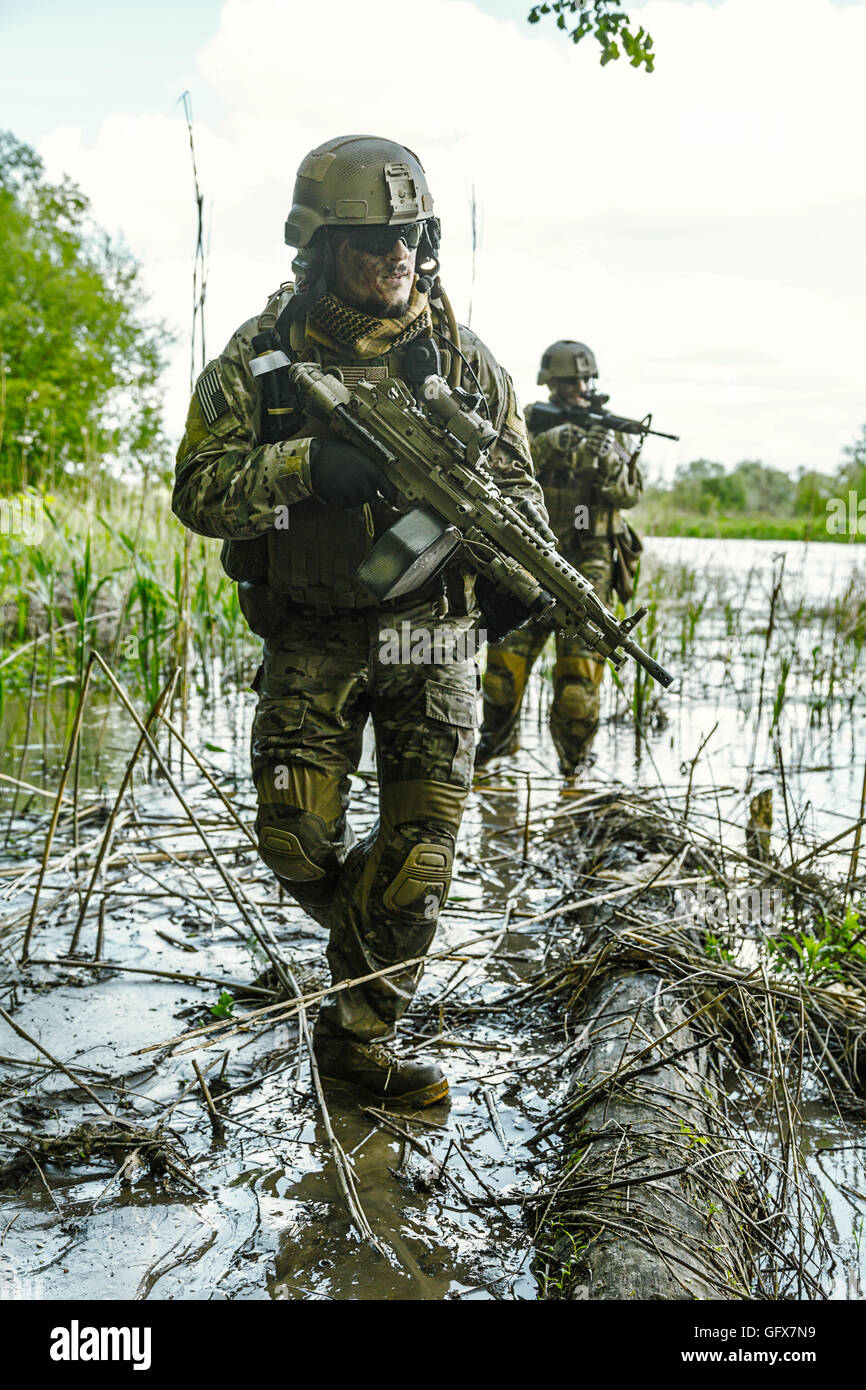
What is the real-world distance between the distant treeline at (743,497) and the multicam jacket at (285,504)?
4.42 feet

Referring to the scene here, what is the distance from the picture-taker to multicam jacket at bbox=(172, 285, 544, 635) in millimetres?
2303

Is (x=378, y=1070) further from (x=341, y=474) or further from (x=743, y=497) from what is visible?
(x=743, y=497)

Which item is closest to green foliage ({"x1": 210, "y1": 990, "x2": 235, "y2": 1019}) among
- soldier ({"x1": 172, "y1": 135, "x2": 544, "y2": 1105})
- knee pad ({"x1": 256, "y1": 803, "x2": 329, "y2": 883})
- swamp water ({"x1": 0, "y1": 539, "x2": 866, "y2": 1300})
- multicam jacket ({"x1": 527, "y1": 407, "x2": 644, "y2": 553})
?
swamp water ({"x1": 0, "y1": 539, "x2": 866, "y2": 1300})

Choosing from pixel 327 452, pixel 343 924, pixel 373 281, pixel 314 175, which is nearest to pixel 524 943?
pixel 343 924

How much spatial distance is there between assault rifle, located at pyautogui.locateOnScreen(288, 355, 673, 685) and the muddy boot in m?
0.99

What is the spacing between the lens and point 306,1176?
204 centimetres

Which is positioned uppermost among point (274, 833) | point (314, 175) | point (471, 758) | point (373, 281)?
point (314, 175)

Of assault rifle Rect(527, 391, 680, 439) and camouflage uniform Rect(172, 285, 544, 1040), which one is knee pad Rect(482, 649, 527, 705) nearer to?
assault rifle Rect(527, 391, 680, 439)

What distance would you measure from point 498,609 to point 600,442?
3185 millimetres

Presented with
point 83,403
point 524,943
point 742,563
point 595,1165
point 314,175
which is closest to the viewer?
point 595,1165

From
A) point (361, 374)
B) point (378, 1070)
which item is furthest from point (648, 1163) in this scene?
point (361, 374)

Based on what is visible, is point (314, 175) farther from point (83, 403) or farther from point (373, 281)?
point (83, 403)

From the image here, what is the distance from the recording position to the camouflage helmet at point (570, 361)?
18.4 feet
